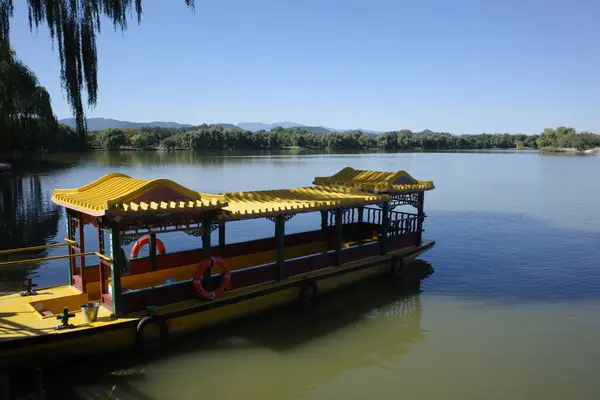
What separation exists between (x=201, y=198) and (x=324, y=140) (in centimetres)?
11119

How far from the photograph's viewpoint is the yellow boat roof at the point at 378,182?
12.5m

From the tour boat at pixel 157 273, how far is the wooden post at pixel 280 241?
0.08 feet

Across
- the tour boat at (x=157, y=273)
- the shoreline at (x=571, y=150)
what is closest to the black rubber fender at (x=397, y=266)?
the tour boat at (x=157, y=273)

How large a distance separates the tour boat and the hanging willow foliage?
1.74 metres

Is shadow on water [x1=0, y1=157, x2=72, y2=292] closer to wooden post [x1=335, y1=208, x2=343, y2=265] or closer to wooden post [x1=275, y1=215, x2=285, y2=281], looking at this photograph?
wooden post [x1=275, y1=215, x2=285, y2=281]

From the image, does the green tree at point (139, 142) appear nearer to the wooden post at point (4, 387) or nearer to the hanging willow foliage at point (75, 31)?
the hanging willow foliage at point (75, 31)

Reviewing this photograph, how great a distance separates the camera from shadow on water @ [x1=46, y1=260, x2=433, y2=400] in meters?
7.36

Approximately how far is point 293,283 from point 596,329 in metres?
6.82

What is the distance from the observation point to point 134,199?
24.9 feet

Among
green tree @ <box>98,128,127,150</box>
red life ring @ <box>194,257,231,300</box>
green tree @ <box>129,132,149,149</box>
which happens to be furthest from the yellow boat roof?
green tree @ <box>129,132,149,149</box>

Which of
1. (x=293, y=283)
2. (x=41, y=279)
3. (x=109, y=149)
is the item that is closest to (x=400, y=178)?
(x=293, y=283)

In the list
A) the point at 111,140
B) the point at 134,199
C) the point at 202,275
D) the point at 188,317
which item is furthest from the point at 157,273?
the point at 111,140

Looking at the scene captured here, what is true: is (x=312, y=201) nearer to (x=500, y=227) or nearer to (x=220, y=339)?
(x=220, y=339)

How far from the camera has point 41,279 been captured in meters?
13.0
